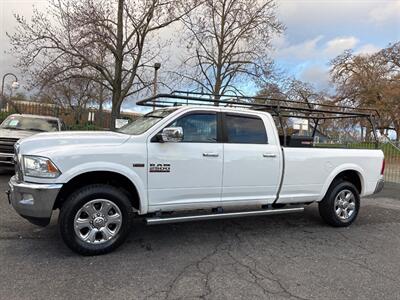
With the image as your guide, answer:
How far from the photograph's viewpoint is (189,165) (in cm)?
515

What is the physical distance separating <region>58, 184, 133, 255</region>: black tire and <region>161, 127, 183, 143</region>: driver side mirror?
2.91 feet

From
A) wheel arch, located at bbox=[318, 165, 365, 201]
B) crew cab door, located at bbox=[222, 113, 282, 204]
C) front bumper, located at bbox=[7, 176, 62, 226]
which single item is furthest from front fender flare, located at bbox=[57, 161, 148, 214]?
wheel arch, located at bbox=[318, 165, 365, 201]

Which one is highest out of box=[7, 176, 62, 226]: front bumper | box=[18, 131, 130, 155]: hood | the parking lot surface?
box=[18, 131, 130, 155]: hood

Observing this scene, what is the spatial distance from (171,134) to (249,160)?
134 cm

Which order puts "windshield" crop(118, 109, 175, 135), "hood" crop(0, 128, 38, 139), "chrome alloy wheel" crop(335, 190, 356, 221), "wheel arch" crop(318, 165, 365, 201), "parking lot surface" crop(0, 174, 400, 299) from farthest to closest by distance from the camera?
1. "hood" crop(0, 128, 38, 139)
2. "chrome alloy wheel" crop(335, 190, 356, 221)
3. "wheel arch" crop(318, 165, 365, 201)
4. "windshield" crop(118, 109, 175, 135)
5. "parking lot surface" crop(0, 174, 400, 299)

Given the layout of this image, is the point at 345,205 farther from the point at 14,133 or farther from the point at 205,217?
the point at 14,133

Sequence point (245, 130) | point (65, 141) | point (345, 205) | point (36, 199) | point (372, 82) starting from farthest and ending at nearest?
point (372, 82), point (345, 205), point (245, 130), point (65, 141), point (36, 199)

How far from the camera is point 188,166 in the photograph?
5.14m

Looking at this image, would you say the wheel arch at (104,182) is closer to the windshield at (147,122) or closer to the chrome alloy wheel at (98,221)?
the chrome alloy wheel at (98,221)

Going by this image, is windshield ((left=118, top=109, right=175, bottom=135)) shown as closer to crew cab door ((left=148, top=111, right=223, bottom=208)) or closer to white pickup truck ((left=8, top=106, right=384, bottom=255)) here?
white pickup truck ((left=8, top=106, right=384, bottom=255))

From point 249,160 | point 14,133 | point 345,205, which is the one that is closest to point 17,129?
point 14,133

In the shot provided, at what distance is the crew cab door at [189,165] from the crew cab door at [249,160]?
163 millimetres

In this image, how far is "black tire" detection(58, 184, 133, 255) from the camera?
4.50 metres

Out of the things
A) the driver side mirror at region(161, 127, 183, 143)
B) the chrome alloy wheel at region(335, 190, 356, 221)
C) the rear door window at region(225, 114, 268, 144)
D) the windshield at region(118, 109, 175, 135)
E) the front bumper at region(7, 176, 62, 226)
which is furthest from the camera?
the chrome alloy wheel at region(335, 190, 356, 221)
